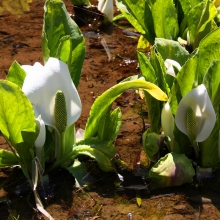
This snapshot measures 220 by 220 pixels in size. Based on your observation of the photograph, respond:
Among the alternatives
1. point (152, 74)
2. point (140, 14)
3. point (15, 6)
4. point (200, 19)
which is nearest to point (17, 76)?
point (152, 74)

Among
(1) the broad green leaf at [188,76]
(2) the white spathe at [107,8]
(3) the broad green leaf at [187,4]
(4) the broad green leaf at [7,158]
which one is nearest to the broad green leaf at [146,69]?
(1) the broad green leaf at [188,76]

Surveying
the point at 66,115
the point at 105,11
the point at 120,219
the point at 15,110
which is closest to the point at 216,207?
the point at 120,219

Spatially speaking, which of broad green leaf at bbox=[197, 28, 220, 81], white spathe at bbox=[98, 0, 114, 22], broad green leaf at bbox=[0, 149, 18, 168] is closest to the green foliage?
broad green leaf at bbox=[197, 28, 220, 81]

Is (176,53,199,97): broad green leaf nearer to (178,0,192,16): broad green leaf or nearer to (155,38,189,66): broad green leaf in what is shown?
(155,38,189,66): broad green leaf

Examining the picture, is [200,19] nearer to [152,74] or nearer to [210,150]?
[152,74]

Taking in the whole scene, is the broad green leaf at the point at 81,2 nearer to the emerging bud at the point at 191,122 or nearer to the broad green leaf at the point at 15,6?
the broad green leaf at the point at 15,6
